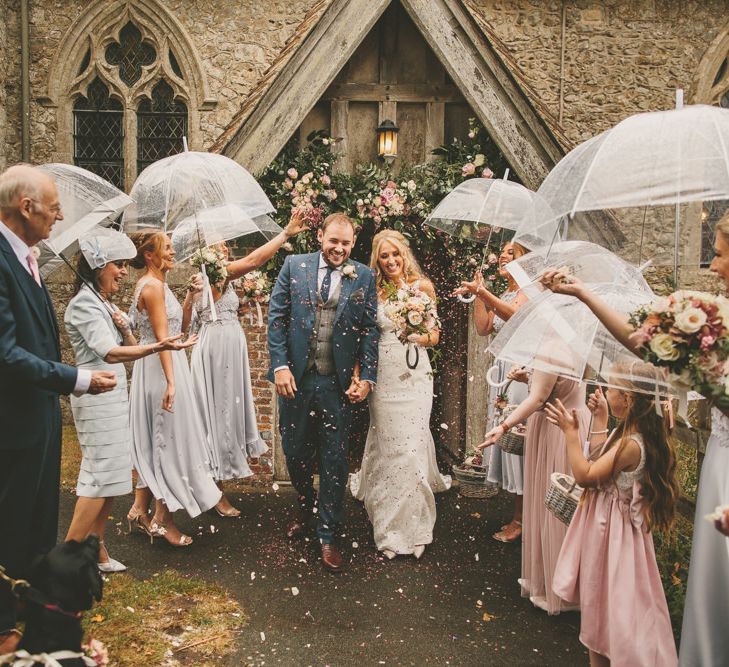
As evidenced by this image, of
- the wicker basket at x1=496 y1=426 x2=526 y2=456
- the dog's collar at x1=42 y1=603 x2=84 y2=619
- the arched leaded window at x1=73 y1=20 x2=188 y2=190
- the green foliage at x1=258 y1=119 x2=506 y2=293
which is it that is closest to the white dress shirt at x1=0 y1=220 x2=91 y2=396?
the dog's collar at x1=42 y1=603 x2=84 y2=619

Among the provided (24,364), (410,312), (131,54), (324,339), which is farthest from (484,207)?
(131,54)

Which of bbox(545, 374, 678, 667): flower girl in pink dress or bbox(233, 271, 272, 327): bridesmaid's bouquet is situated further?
bbox(233, 271, 272, 327): bridesmaid's bouquet

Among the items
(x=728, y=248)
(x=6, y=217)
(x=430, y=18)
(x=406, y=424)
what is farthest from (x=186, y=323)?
(x=728, y=248)

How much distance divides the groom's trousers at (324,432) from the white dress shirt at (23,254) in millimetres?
1997

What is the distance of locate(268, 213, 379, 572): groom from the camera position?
16.9 feet

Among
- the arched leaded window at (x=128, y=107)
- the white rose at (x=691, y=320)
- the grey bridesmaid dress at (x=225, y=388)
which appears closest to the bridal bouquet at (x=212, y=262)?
the grey bridesmaid dress at (x=225, y=388)

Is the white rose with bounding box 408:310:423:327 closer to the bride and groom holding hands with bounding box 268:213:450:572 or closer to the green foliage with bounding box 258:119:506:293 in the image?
the bride and groom holding hands with bounding box 268:213:450:572

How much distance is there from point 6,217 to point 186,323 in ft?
9.25

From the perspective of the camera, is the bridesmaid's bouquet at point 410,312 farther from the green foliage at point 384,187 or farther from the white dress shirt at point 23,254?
the white dress shirt at point 23,254

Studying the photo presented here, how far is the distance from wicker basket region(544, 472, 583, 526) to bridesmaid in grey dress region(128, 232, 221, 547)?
9.12ft

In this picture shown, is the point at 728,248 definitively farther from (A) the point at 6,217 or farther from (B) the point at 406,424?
(A) the point at 6,217

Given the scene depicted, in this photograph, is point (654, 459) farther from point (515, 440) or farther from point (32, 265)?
point (32, 265)

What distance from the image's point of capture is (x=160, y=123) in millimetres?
10625

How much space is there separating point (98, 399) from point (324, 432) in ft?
5.44
